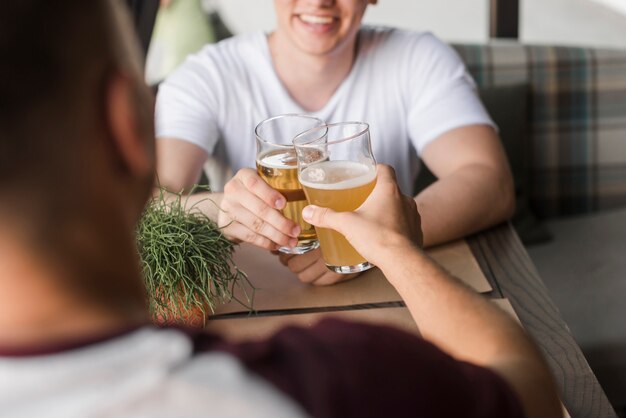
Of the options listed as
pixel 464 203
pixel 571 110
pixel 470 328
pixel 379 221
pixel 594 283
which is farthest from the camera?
pixel 571 110

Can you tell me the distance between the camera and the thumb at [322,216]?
1231 mm

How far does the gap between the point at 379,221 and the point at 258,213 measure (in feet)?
1.10

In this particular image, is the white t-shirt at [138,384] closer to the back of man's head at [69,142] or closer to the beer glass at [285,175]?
the back of man's head at [69,142]

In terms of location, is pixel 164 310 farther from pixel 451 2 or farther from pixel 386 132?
pixel 451 2

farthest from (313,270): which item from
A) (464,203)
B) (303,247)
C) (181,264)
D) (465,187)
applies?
(465,187)

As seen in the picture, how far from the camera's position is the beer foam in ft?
4.41

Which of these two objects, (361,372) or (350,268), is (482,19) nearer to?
(350,268)

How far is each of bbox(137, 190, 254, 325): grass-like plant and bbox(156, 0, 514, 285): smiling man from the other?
1.98 feet

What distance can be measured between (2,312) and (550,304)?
1.05 m

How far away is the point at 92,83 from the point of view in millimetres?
596

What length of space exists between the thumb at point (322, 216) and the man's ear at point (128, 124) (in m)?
0.60

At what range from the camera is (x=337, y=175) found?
4.46ft

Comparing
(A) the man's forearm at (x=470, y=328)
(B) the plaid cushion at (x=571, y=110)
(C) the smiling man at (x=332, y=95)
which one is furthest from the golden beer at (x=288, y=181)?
(B) the plaid cushion at (x=571, y=110)

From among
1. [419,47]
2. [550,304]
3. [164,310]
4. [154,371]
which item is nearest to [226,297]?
[164,310]
